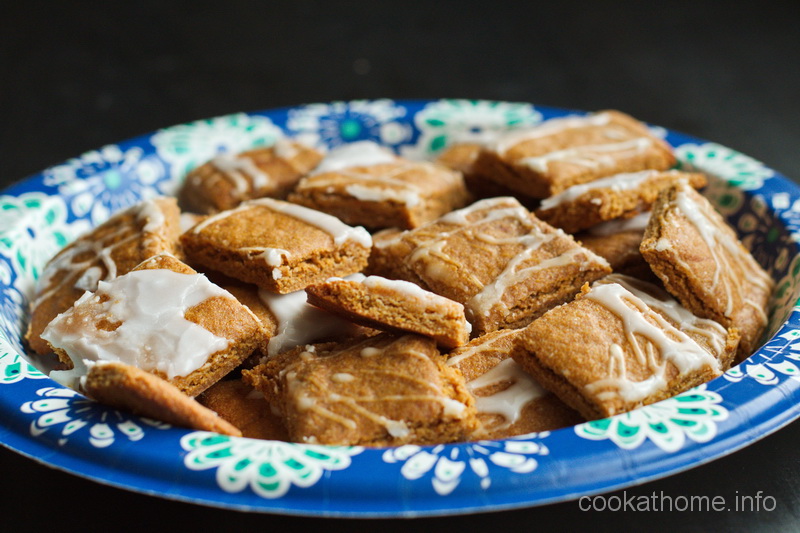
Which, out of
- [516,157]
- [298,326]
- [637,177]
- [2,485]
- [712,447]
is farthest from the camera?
[516,157]

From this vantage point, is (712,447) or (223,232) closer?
(712,447)

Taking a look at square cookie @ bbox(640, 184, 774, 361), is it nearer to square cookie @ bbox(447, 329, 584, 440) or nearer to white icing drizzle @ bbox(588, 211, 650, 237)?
white icing drizzle @ bbox(588, 211, 650, 237)

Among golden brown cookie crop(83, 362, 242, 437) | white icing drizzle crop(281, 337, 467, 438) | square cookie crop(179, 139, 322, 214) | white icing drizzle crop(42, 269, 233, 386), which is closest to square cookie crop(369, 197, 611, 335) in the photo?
white icing drizzle crop(281, 337, 467, 438)

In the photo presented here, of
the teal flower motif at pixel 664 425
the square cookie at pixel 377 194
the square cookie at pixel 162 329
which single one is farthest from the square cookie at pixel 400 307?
the square cookie at pixel 377 194

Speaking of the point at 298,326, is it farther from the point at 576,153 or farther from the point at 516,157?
the point at 576,153

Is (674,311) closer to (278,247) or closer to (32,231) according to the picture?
(278,247)

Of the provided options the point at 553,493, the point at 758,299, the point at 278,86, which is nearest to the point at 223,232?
the point at 553,493

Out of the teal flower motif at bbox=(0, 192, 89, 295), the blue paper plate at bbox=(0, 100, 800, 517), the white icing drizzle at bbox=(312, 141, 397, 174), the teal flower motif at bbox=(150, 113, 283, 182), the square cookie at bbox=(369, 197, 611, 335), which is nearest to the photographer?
the blue paper plate at bbox=(0, 100, 800, 517)
